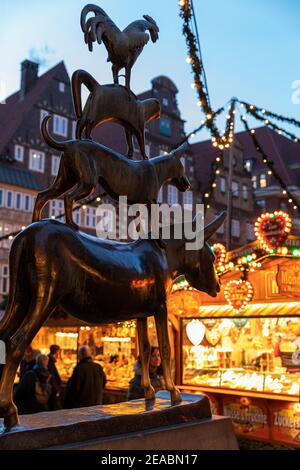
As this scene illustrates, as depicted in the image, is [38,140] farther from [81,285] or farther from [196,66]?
[81,285]

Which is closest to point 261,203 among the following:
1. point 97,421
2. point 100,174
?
point 100,174

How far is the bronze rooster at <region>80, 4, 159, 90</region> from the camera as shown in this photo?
3230mm

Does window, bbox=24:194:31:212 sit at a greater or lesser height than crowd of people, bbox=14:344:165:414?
greater

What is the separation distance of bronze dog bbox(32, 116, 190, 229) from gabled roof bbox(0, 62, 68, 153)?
23494 millimetres

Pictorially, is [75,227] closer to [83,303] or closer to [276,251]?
[83,303]

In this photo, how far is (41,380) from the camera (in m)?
5.70

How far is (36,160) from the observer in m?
26.0

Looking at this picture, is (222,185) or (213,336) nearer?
(213,336)

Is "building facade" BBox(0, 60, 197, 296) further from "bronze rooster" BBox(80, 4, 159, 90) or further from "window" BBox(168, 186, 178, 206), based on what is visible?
"bronze rooster" BBox(80, 4, 159, 90)

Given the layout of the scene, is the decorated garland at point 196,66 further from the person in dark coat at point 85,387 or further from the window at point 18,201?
the window at point 18,201

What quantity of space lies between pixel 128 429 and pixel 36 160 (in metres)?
24.6

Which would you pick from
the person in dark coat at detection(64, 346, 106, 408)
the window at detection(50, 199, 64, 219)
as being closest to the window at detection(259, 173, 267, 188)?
the window at detection(50, 199, 64, 219)
